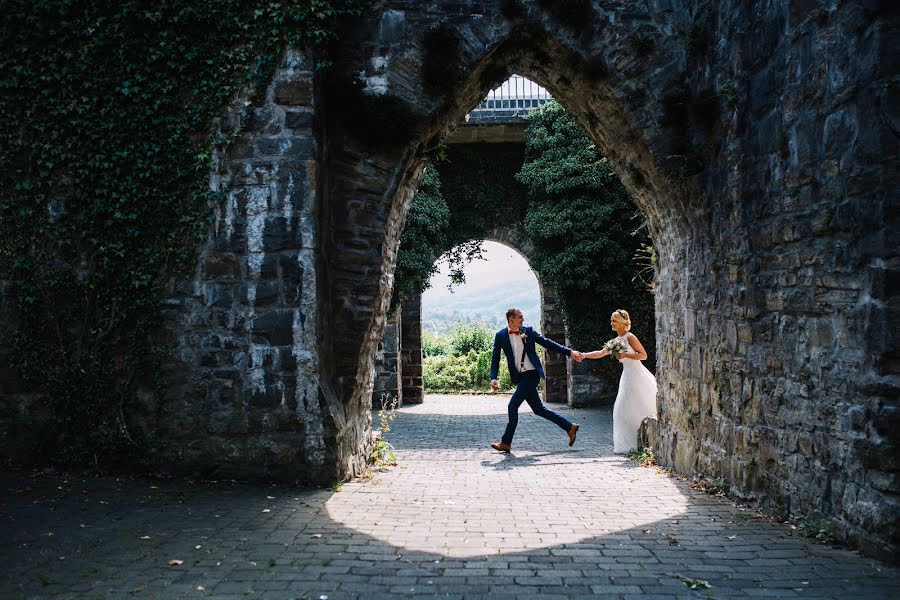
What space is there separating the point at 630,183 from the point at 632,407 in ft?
9.15

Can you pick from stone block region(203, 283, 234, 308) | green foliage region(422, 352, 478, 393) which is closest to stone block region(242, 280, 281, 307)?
stone block region(203, 283, 234, 308)

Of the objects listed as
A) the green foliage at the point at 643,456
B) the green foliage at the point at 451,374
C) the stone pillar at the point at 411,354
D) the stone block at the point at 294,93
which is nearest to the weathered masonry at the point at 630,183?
the stone block at the point at 294,93

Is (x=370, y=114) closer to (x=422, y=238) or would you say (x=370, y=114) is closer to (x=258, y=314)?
(x=258, y=314)

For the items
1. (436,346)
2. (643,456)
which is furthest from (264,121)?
(436,346)

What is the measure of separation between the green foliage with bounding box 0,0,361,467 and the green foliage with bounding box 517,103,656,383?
8160mm

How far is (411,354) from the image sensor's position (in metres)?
15.0

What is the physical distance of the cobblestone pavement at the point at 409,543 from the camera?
331 centimetres

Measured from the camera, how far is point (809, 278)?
4.26 m

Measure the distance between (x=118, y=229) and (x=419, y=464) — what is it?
12.3 ft

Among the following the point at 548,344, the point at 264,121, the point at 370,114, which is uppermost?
the point at 370,114

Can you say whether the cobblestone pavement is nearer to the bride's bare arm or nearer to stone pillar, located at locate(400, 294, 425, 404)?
the bride's bare arm

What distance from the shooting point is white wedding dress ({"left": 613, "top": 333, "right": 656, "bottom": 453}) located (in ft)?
26.9

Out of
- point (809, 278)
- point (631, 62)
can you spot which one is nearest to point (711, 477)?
point (809, 278)

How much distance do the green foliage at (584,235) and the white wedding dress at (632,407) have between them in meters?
4.70
